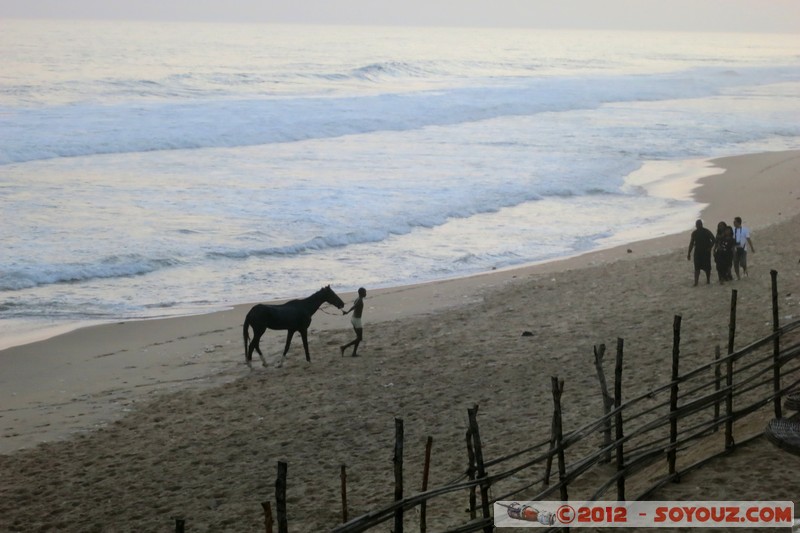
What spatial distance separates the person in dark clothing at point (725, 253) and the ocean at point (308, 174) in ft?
16.9

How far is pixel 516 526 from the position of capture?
720cm

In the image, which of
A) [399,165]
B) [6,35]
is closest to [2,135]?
[399,165]

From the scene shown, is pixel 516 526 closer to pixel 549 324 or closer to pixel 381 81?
pixel 549 324

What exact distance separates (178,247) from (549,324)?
983 centimetres

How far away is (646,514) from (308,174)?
1020 inches

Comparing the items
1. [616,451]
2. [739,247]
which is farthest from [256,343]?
[739,247]

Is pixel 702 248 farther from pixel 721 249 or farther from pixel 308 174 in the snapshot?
pixel 308 174

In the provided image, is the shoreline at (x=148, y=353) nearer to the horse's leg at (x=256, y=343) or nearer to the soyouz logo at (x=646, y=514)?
the horse's leg at (x=256, y=343)

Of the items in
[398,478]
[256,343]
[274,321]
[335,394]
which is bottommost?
[335,394]

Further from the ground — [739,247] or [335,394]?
[739,247]

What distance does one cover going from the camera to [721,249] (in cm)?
1501

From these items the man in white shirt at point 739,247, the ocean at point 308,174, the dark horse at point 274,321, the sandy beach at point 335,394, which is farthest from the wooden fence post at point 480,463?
the ocean at point 308,174

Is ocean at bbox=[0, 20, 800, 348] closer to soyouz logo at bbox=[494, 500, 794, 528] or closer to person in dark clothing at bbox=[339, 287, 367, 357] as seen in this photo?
person in dark clothing at bbox=[339, 287, 367, 357]

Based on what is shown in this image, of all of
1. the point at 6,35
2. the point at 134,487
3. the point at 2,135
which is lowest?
the point at 134,487
